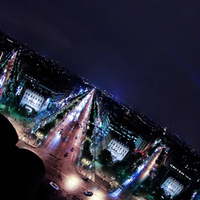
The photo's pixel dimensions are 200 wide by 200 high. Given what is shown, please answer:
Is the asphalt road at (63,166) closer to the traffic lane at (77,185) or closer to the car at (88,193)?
the traffic lane at (77,185)

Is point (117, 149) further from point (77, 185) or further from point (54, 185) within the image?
point (54, 185)

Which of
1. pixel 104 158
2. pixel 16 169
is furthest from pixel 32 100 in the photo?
pixel 16 169

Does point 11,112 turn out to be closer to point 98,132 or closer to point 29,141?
point 29,141

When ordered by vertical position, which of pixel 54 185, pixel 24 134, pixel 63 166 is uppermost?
pixel 54 185

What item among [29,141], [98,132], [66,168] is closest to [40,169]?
[66,168]

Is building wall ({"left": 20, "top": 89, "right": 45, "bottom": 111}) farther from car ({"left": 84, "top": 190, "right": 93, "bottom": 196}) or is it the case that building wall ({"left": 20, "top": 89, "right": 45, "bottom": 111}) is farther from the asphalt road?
car ({"left": 84, "top": 190, "right": 93, "bottom": 196})

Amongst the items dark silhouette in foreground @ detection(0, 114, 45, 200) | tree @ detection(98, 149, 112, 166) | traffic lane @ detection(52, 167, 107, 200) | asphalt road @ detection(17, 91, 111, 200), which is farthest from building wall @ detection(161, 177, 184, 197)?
dark silhouette in foreground @ detection(0, 114, 45, 200)

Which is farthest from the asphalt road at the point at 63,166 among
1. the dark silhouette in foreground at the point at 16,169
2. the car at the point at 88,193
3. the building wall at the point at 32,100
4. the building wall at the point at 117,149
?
the dark silhouette in foreground at the point at 16,169
